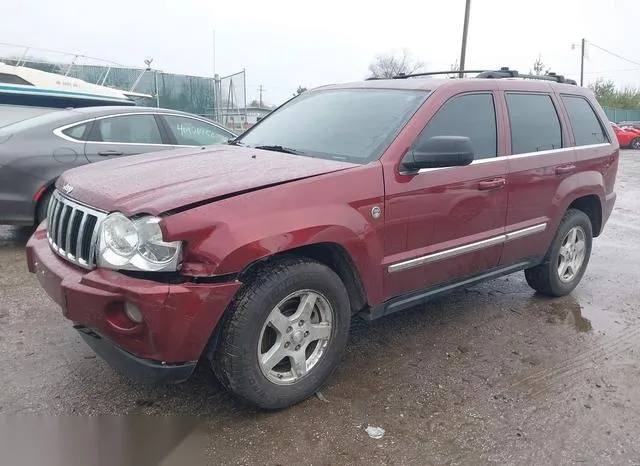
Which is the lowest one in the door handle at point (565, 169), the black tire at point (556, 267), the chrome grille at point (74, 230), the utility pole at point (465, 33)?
the black tire at point (556, 267)

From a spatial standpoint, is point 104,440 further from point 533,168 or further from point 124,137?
point 124,137

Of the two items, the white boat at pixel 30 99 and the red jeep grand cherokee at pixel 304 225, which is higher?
the white boat at pixel 30 99

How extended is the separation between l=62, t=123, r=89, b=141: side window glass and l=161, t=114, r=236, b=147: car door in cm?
96

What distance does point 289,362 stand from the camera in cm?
299

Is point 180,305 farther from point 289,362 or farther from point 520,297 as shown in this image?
point 520,297

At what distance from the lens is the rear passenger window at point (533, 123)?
161 inches

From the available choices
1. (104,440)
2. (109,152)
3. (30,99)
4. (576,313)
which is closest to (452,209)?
(576,313)

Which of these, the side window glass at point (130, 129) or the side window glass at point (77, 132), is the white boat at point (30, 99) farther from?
the side window glass at point (130, 129)

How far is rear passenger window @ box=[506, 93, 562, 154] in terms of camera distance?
410 cm

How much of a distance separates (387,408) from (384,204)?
1.14m

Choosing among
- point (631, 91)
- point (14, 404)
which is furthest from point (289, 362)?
point (631, 91)

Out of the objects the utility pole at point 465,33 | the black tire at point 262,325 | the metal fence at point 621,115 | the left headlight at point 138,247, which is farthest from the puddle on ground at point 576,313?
the metal fence at point 621,115

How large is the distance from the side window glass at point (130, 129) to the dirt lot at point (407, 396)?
2.16m

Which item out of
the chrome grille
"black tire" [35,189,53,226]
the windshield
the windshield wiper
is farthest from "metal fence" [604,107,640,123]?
the chrome grille
